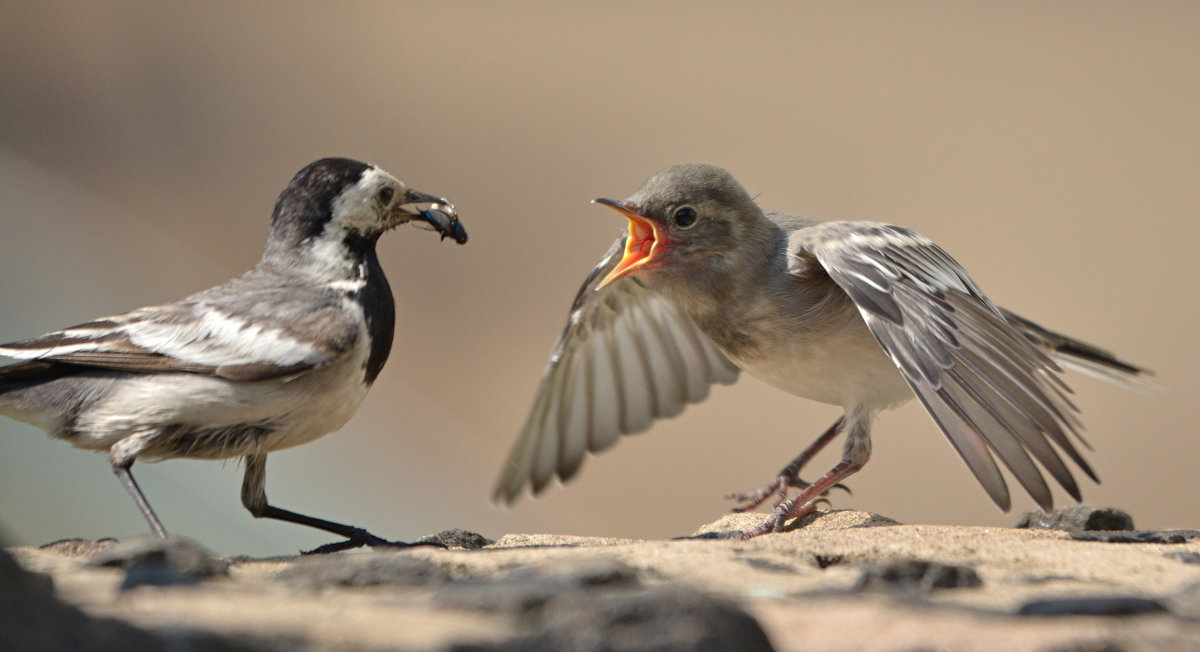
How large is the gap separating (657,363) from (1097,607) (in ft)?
14.4

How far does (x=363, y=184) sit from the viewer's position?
5.56m

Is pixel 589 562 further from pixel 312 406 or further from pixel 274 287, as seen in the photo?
pixel 274 287

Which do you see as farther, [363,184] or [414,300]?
[414,300]

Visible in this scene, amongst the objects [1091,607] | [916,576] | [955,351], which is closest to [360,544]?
[916,576]

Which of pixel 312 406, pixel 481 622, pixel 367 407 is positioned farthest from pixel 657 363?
pixel 367 407

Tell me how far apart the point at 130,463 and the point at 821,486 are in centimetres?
327

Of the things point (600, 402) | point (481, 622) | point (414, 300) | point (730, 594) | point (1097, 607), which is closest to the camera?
point (481, 622)

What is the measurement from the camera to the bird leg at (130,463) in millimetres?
4656

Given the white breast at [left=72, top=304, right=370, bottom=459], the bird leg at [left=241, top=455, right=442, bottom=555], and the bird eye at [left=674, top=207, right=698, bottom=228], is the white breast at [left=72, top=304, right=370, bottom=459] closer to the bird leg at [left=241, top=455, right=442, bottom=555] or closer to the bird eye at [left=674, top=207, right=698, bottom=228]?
the bird leg at [left=241, top=455, right=442, bottom=555]

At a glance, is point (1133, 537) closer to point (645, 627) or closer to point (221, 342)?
point (645, 627)

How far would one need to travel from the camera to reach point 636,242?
6371 millimetres

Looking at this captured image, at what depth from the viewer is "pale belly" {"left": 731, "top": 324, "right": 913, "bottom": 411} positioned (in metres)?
5.84

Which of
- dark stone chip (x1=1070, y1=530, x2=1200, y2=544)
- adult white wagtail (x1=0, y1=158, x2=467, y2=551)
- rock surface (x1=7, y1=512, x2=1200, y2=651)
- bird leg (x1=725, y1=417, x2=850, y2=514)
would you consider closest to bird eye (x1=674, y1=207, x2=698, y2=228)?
bird leg (x1=725, y1=417, x2=850, y2=514)

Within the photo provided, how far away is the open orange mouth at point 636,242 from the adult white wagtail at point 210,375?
1393 millimetres
